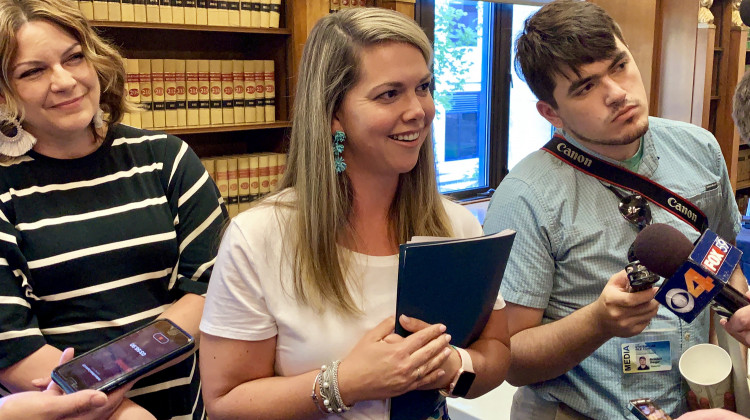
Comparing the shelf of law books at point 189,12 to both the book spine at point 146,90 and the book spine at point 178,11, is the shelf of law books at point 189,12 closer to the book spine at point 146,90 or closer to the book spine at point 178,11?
the book spine at point 178,11

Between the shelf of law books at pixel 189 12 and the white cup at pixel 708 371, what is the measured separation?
8.03ft

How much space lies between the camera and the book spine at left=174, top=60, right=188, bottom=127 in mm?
3143

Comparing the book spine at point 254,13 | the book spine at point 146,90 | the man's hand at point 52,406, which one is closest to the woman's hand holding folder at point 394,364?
the man's hand at point 52,406

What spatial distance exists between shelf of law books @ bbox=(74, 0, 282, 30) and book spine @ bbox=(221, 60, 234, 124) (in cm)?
19

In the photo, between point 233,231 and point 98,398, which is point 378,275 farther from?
point 98,398

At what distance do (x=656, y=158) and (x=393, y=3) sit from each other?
241cm

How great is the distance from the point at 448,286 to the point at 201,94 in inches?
93.0

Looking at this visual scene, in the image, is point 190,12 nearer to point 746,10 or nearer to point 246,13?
point 246,13

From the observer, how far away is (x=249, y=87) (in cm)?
338

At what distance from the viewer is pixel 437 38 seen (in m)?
4.73

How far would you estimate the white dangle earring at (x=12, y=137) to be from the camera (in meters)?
1.38

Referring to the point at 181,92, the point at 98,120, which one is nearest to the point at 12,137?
the point at 98,120

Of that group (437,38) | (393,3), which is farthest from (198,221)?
(437,38)

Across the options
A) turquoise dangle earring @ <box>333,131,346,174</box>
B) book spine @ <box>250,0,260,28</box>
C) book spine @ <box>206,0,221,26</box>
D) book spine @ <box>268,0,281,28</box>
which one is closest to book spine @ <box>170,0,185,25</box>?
book spine @ <box>206,0,221,26</box>
